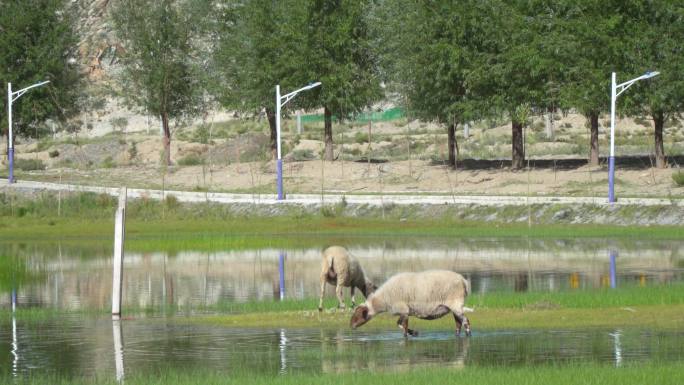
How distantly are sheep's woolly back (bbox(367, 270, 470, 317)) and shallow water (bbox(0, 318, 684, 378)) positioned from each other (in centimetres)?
64

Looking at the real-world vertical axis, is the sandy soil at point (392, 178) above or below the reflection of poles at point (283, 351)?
above

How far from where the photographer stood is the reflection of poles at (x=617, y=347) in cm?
2238

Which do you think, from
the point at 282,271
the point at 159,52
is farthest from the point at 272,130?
the point at 282,271

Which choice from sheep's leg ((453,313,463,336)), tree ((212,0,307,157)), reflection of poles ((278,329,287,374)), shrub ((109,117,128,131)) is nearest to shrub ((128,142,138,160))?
tree ((212,0,307,157))

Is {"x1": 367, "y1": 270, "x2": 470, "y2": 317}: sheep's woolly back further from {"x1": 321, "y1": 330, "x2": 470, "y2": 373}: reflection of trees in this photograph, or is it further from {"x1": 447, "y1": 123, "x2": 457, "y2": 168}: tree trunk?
{"x1": 447, "y1": 123, "x2": 457, "y2": 168}: tree trunk

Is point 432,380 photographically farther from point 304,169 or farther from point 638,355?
point 304,169

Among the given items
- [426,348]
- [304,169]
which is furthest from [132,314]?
[304,169]

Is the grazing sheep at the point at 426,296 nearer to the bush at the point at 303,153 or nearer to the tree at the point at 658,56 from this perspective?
the tree at the point at 658,56

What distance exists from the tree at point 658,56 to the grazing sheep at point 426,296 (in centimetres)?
4790

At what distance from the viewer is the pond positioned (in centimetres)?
2372

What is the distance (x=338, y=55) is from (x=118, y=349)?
6484cm

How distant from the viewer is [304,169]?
3563 inches

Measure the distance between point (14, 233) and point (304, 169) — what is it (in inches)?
1107

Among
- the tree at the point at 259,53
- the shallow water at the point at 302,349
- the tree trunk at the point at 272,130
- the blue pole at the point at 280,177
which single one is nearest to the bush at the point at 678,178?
the blue pole at the point at 280,177
